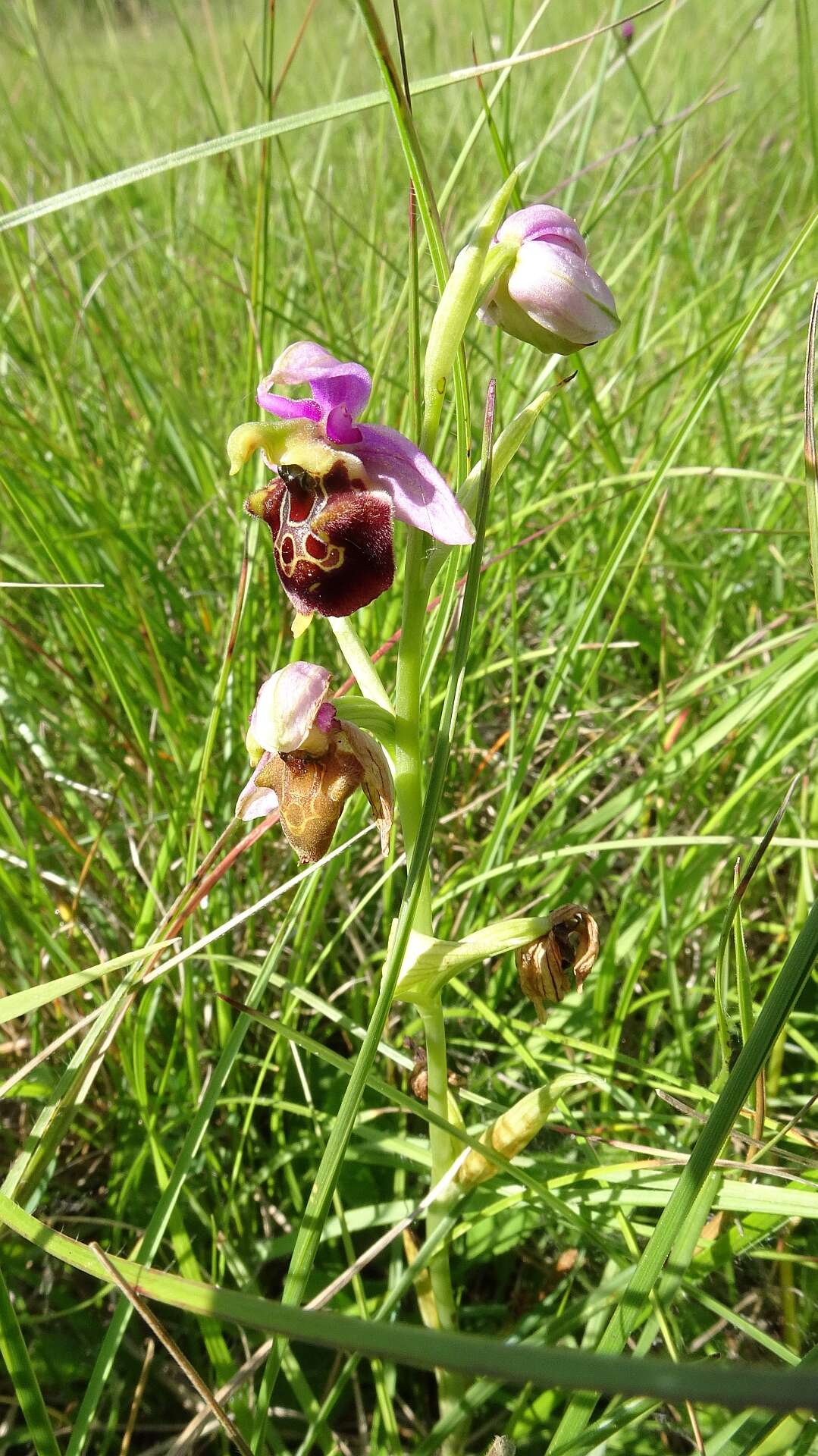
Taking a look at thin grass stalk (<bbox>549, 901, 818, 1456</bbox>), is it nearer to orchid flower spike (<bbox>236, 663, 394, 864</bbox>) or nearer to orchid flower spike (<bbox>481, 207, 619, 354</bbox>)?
orchid flower spike (<bbox>236, 663, 394, 864</bbox>)

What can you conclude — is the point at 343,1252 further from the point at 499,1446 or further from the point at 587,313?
the point at 587,313

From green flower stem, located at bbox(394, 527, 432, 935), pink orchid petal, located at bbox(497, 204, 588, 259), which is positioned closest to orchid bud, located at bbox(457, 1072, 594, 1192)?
green flower stem, located at bbox(394, 527, 432, 935)

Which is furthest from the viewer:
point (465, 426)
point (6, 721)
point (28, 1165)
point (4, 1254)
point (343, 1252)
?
point (6, 721)

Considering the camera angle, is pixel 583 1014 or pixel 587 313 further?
pixel 583 1014

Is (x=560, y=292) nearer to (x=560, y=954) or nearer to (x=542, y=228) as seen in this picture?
(x=542, y=228)

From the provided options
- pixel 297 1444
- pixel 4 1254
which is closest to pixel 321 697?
pixel 4 1254

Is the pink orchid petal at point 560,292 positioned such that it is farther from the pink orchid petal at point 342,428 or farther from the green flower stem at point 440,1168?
the green flower stem at point 440,1168

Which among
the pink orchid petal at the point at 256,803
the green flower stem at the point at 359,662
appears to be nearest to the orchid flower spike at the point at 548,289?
the green flower stem at the point at 359,662
